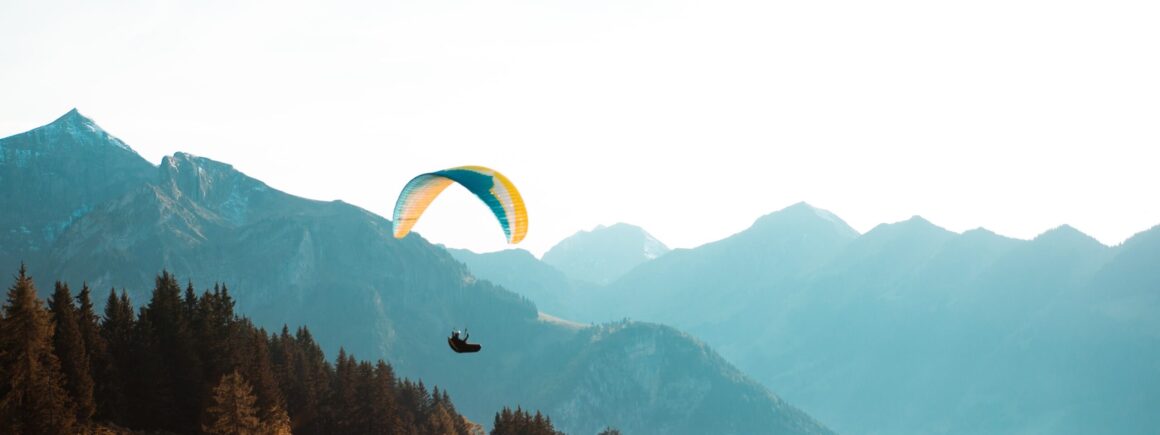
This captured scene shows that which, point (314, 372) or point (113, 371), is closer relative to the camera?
point (113, 371)

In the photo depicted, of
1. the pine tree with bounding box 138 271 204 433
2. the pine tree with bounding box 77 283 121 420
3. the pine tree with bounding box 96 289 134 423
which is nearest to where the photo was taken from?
the pine tree with bounding box 77 283 121 420

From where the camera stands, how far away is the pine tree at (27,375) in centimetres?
5625

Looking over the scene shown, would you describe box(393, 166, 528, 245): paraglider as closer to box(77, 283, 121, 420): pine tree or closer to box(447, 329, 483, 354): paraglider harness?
box(447, 329, 483, 354): paraglider harness

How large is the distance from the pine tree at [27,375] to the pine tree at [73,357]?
10.5ft

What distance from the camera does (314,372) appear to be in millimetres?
95312

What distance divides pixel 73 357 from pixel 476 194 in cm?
2795

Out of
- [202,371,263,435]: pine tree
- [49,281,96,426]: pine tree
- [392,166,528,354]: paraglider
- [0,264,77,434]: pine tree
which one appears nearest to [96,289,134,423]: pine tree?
[49,281,96,426]: pine tree

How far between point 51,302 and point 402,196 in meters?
27.2

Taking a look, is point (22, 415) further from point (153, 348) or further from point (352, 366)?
point (352, 366)

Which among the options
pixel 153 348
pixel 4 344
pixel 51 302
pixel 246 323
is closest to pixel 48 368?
pixel 4 344

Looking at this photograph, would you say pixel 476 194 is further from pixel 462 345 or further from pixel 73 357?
pixel 73 357

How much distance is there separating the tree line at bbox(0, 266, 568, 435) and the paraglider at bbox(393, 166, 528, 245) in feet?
60.4

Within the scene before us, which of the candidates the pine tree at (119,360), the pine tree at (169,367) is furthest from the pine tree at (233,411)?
the pine tree at (119,360)

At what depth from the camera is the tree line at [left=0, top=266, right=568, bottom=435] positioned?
57.2m
